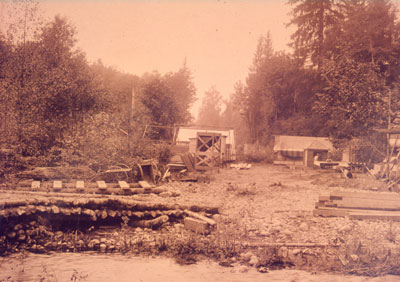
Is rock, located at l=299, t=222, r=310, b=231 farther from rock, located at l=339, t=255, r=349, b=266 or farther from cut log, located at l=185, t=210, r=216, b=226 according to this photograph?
cut log, located at l=185, t=210, r=216, b=226

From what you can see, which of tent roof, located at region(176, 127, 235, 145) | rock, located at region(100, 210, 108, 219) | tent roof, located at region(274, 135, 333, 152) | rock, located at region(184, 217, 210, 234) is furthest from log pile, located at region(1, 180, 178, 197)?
tent roof, located at region(274, 135, 333, 152)

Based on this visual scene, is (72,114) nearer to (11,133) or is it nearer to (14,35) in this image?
(11,133)

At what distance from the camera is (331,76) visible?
19.8 meters

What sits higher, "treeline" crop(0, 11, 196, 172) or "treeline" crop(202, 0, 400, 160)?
"treeline" crop(202, 0, 400, 160)

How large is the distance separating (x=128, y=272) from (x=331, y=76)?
18518 millimetres

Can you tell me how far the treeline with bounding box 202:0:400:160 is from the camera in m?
14.0

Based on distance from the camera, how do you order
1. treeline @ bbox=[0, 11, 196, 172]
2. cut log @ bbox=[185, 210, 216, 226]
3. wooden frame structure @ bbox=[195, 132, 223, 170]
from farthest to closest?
wooden frame structure @ bbox=[195, 132, 223, 170] → treeline @ bbox=[0, 11, 196, 172] → cut log @ bbox=[185, 210, 216, 226]

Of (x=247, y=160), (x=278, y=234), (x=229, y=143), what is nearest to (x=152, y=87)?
(x=278, y=234)

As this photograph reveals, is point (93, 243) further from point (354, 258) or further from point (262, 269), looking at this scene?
point (354, 258)

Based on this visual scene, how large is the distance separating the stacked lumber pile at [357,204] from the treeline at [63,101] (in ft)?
22.7

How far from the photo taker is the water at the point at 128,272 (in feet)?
15.5

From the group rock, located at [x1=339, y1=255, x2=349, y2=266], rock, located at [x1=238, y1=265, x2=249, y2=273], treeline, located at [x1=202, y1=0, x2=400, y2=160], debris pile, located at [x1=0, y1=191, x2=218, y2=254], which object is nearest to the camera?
rock, located at [x1=238, y1=265, x2=249, y2=273]

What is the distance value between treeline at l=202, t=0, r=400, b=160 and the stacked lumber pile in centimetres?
498

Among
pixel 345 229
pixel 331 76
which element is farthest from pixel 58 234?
pixel 331 76
